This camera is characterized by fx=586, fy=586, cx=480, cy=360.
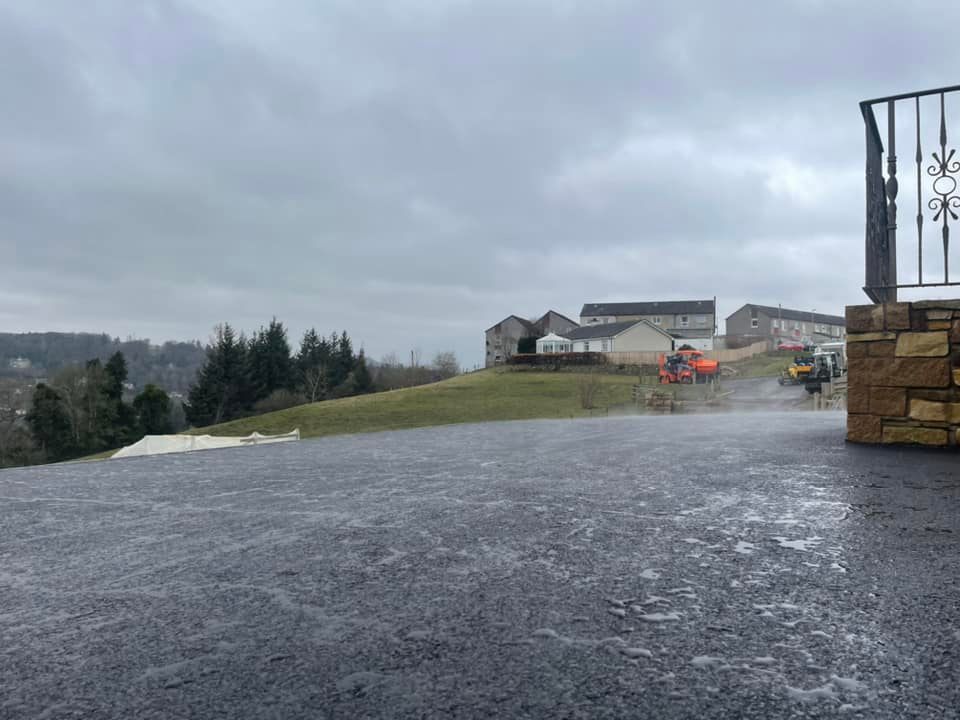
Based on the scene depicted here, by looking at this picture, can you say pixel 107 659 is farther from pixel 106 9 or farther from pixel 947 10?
pixel 106 9

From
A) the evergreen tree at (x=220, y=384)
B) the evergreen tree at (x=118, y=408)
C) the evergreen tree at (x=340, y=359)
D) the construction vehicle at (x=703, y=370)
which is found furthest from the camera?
the evergreen tree at (x=340, y=359)

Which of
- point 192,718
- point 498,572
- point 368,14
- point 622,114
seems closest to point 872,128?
point 498,572

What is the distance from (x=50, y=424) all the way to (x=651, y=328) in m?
52.0

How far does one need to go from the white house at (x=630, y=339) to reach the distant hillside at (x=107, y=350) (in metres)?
46.3

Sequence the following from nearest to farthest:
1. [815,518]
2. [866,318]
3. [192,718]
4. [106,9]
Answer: [192,718] → [815,518] → [866,318] → [106,9]

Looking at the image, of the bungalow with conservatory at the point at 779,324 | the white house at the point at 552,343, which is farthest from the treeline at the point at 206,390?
the bungalow with conservatory at the point at 779,324

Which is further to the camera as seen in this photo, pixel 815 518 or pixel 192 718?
pixel 815 518

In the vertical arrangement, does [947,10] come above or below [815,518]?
above

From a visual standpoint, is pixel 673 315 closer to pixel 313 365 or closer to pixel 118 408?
pixel 313 365

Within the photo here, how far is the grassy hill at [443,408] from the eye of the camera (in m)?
25.8

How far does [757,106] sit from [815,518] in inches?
772

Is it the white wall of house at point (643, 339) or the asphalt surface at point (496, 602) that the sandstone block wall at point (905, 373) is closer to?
the asphalt surface at point (496, 602)

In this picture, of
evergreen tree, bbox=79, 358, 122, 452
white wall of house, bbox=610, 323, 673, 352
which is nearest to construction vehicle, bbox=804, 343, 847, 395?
white wall of house, bbox=610, 323, 673, 352

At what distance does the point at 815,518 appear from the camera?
2340 millimetres
